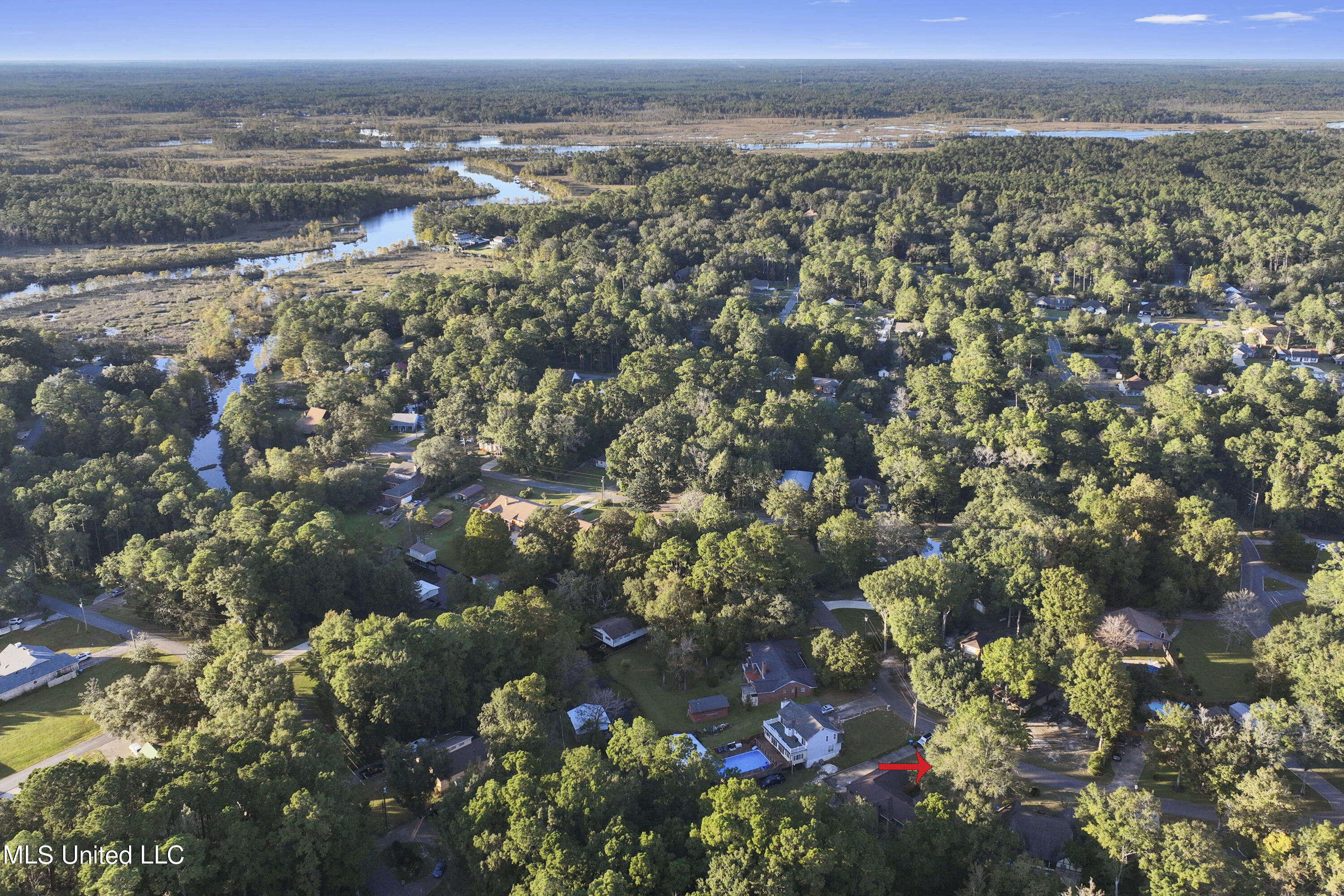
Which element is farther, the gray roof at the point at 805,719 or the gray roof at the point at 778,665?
the gray roof at the point at 778,665

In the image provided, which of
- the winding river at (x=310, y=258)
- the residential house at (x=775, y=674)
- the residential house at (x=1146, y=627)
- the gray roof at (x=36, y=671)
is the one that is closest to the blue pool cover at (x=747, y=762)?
the residential house at (x=775, y=674)

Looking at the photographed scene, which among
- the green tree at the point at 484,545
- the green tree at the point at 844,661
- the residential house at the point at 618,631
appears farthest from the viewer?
the green tree at the point at 484,545

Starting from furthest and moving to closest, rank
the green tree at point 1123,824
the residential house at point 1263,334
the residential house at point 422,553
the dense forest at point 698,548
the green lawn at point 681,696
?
the residential house at point 1263,334
the residential house at point 422,553
the green lawn at point 681,696
the dense forest at point 698,548
the green tree at point 1123,824

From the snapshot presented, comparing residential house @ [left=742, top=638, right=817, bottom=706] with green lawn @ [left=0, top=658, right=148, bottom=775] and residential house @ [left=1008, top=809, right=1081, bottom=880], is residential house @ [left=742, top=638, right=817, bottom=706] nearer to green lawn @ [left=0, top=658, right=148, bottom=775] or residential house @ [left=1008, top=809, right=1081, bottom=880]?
residential house @ [left=1008, top=809, right=1081, bottom=880]

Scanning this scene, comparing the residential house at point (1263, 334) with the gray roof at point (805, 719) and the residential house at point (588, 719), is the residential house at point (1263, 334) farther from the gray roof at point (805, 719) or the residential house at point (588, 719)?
the residential house at point (588, 719)

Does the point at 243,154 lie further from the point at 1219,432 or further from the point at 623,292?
the point at 1219,432

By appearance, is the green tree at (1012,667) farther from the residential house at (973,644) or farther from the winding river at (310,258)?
the winding river at (310,258)

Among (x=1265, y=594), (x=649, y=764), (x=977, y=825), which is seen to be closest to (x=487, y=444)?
(x=649, y=764)

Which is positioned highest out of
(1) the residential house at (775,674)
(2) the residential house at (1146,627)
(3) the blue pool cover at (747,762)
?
→ (2) the residential house at (1146,627)

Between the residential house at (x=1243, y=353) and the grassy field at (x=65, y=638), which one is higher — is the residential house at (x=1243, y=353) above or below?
above
